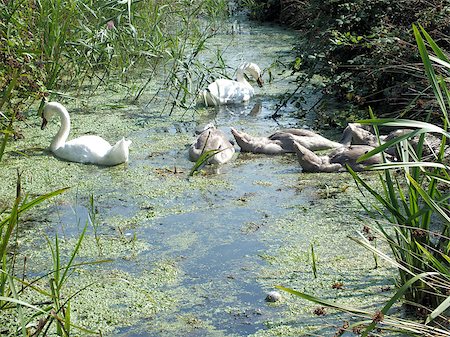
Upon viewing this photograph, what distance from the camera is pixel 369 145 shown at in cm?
579

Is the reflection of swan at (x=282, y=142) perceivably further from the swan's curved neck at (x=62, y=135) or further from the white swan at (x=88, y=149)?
the swan's curved neck at (x=62, y=135)

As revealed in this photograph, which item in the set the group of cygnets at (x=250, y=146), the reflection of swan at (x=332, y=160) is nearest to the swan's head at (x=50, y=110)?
the group of cygnets at (x=250, y=146)

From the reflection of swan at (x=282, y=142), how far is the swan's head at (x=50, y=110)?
133cm

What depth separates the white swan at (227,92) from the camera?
290 inches

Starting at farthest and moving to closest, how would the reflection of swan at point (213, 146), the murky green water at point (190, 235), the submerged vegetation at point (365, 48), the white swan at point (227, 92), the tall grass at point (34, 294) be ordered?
the white swan at point (227, 92) → the submerged vegetation at point (365, 48) → the reflection of swan at point (213, 146) → the murky green water at point (190, 235) → the tall grass at point (34, 294)

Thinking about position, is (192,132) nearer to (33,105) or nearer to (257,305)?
(33,105)

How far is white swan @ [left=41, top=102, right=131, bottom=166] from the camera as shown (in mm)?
5707

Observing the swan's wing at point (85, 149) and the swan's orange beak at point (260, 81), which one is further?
the swan's orange beak at point (260, 81)

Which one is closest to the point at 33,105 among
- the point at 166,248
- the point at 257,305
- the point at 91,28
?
the point at 91,28

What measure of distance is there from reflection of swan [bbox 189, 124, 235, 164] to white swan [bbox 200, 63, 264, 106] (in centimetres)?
130

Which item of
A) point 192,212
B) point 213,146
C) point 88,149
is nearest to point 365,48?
point 213,146

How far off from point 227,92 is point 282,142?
5.13ft

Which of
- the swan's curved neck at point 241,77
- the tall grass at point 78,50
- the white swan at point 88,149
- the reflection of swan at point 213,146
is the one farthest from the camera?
the swan's curved neck at point 241,77

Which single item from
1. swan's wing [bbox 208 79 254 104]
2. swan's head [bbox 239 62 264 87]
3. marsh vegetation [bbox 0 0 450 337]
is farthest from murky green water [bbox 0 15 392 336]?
swan's head [bbox 239 62 264 87]
